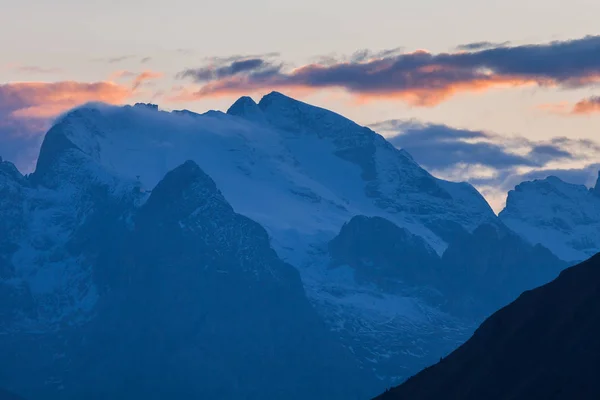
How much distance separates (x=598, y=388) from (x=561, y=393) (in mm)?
4299

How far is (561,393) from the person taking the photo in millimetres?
194375

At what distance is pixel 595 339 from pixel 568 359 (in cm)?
308

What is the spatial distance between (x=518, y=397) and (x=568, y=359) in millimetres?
5734

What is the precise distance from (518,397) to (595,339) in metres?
8.81

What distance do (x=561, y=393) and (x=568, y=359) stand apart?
580 centimetres

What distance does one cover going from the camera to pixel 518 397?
199 meters

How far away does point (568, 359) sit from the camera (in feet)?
654

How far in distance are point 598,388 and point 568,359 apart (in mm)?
Answer: 8512

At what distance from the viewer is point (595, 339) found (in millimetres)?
199500

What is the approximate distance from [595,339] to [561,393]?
7753mm
